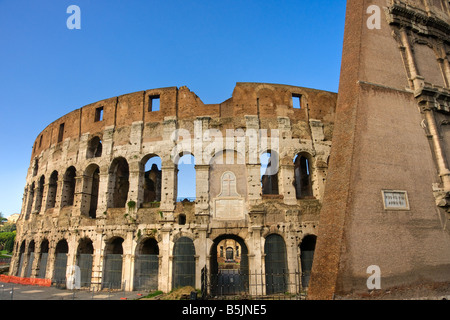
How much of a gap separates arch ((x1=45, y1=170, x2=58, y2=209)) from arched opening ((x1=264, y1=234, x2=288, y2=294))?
15308mm

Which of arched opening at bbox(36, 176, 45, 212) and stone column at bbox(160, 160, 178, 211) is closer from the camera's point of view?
stone column at bbox(160, 160, 178, 211)

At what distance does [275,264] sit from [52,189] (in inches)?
631

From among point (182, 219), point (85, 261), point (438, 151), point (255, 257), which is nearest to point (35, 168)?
point (85, 261)

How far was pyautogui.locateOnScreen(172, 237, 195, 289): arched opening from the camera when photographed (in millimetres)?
13891

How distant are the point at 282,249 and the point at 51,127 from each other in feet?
62.2

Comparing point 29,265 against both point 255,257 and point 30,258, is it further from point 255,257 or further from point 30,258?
point 255,257

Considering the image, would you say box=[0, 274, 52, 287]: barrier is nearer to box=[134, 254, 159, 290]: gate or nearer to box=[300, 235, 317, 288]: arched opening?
box=[134, 254, 159, 290]: gate

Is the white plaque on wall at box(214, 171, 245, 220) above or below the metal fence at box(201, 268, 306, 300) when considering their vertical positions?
above

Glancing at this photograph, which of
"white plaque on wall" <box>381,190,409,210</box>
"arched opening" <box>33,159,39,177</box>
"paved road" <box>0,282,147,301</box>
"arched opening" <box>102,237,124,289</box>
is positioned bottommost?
"paved road" <box>0,282,147,301</box>

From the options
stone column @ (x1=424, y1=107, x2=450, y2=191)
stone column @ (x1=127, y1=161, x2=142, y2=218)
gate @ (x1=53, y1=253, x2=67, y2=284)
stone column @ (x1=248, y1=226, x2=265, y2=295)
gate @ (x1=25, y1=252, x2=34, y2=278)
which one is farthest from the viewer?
gate @ (x1=25, y1=252, x2=34, y2=278)

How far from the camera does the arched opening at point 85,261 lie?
15461 mm

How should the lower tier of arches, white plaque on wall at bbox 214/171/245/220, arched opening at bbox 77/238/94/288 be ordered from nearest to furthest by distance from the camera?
1. the lower tier of arches
2. white plaque on wall at bbox 214/171/245/220
3. arched opening at bbox 77/238/94/288

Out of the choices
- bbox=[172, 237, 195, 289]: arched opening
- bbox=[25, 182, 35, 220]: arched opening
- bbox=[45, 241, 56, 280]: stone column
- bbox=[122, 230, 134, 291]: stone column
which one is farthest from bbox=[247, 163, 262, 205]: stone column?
bbox=[25, 182, 35, 220]: arched opening

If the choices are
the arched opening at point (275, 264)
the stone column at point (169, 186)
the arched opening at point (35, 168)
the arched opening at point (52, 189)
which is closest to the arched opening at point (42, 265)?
the arched opening at point (52, 189)
